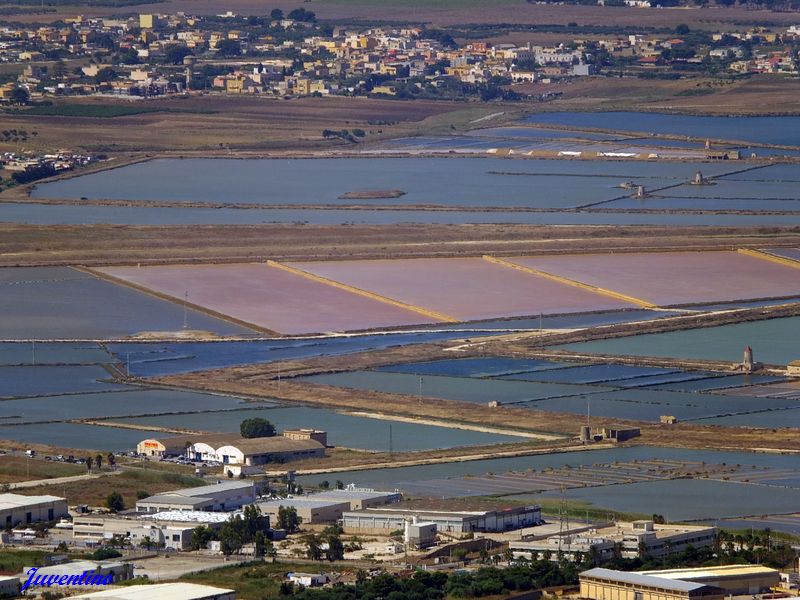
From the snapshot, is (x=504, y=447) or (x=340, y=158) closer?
(x=504, y=447)

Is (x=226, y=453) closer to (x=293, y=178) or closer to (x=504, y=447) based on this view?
(x=504, y=447)

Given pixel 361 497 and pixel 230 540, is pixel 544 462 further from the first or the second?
pixel 230 540

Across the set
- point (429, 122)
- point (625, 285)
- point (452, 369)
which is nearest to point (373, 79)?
point (429, 122)

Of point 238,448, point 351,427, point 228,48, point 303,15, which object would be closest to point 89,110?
point 228,48

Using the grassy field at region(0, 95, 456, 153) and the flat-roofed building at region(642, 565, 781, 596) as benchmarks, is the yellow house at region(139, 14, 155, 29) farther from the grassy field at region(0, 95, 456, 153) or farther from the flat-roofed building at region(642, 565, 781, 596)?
the flat-roofed building at region(642, 565, 781, 596)

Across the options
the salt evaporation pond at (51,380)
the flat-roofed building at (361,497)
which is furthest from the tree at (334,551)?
the salt evaporation pond at (51,380)

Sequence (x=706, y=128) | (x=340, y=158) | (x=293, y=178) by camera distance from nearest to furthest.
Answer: (x=293, y=178) → (x=340, y=158) → (x=706, y=128)

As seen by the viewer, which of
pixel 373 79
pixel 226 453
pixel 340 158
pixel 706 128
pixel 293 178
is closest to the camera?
pixel 226 453
